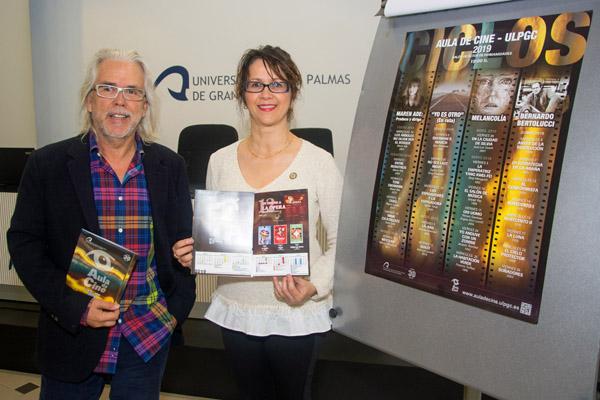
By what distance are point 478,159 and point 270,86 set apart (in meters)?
0.75

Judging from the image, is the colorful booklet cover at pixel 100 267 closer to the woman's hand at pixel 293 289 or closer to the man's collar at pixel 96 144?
the man's collar at pixel 96 144

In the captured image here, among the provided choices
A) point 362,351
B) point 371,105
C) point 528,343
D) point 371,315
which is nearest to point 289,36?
point 362,351

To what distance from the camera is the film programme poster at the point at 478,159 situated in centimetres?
104

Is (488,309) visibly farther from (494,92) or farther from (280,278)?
(280,278)

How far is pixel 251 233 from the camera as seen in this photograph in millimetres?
1528

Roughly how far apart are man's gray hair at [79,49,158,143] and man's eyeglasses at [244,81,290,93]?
33 centimetres

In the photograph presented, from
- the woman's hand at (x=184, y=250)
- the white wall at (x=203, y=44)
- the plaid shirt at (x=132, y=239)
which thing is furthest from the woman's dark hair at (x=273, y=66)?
the white wall at (x=203, y=44)

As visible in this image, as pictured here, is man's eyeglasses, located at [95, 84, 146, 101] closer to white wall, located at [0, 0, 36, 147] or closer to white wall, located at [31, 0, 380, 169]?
white wall, located at [31, 0, 380, 169]

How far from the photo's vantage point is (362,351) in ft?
12.1

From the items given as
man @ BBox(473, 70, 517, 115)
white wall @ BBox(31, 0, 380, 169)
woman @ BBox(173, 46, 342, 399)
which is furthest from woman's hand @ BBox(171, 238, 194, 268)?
white wall @ BBox(31, 0, 380, 169)

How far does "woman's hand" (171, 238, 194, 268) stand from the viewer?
62.7 inches

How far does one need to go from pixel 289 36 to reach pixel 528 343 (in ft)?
12.8

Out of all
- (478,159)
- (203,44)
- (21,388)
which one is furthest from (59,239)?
(203,44)

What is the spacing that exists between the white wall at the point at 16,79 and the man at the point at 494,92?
5.07 metres
